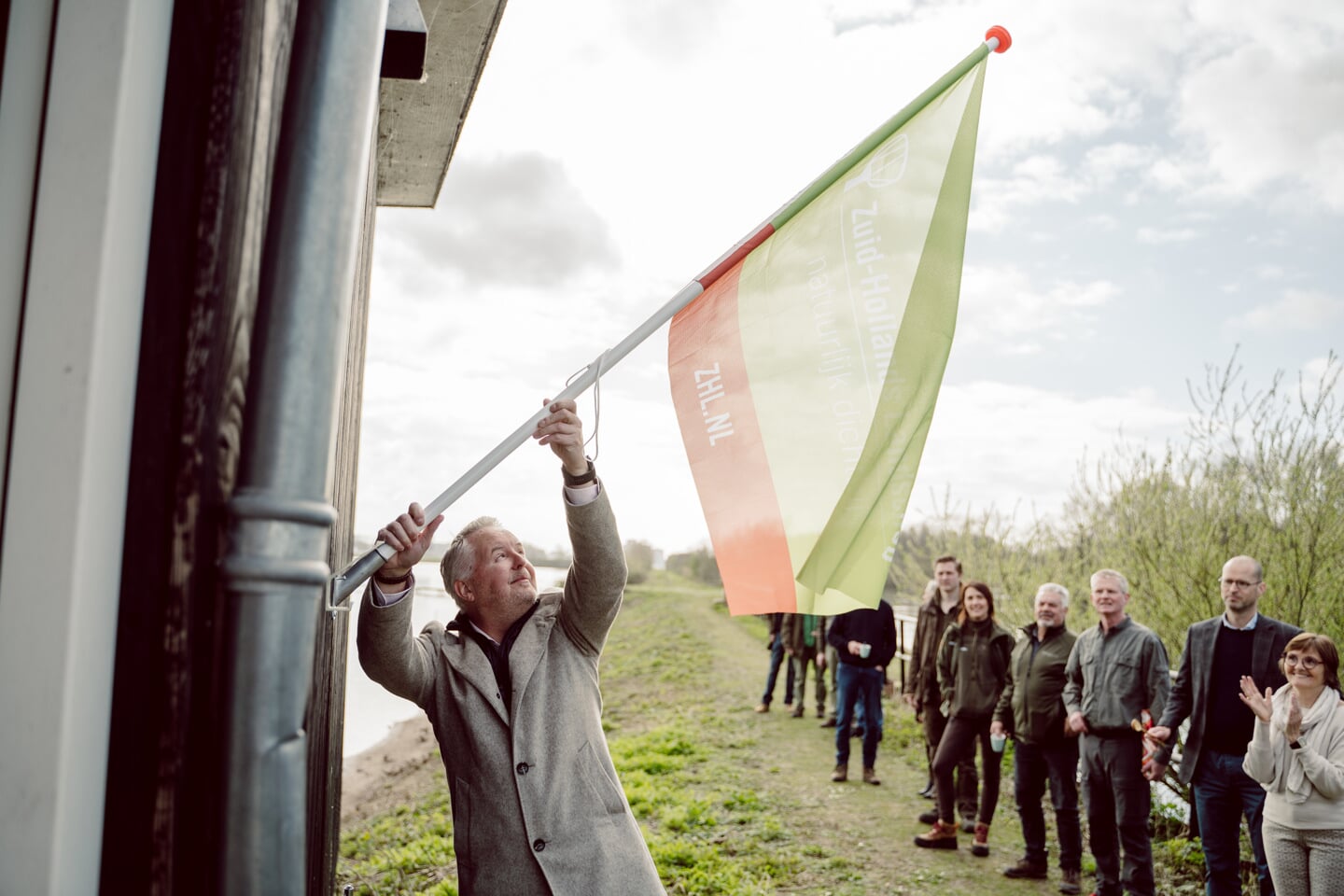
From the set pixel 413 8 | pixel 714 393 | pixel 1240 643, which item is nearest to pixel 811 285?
pixel 714 393

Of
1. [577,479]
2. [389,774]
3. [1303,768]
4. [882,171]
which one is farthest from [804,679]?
[577,479]

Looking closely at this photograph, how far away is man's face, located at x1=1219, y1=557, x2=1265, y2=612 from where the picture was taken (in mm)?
5492

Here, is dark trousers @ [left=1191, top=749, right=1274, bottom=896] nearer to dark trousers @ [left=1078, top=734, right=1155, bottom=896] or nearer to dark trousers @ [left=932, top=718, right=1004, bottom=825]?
dark trousers @ [left=1078, top=734, right=1155, bottom=896]

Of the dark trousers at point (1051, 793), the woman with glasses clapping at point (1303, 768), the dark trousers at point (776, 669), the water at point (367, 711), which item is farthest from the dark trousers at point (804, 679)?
the woman with glasses clapping at point (1303, 768)

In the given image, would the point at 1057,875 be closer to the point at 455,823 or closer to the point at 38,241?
the point at 455,823

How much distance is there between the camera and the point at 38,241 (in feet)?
2.83

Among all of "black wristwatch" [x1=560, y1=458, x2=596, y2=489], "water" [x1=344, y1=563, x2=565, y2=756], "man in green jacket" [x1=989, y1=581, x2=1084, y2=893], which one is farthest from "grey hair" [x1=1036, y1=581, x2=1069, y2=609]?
"water" [x1=344, y1=563, x2=565, y2=756]

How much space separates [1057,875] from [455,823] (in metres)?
5.99

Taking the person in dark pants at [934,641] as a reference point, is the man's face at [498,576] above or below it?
above

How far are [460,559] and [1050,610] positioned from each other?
573 cm

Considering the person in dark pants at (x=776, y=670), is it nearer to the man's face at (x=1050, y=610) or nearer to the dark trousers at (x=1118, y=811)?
the man's face at (x=1050, y=610)

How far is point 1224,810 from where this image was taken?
17.9 ft

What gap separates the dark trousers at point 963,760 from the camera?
7215 millimetres

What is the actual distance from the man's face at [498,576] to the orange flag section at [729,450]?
0.60 meters
